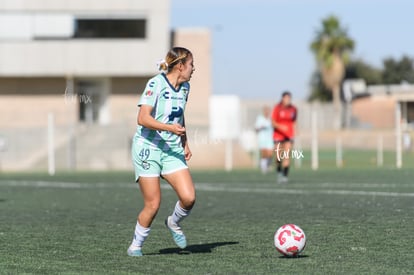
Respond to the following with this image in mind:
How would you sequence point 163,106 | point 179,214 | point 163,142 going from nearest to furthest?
1. point 163,106
2. point 163,142
3. point 179,214

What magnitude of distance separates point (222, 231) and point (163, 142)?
2.63 meters

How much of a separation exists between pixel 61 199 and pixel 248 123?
140ft

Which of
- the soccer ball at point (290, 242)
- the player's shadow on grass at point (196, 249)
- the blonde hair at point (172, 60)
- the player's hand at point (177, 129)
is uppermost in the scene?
the blonde hair at point (172, 60)

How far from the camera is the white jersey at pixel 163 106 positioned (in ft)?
30.4

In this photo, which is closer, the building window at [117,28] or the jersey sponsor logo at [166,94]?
the jersey sponsor logo at [166,94]

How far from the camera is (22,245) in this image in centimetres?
1026

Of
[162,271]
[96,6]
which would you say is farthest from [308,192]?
[96,6]

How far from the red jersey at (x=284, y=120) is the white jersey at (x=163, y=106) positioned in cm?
1338

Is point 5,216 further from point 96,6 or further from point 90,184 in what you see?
point 96,6

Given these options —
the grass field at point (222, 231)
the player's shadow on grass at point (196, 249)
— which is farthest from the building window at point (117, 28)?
the player's shadow on grass at point (196, 249)

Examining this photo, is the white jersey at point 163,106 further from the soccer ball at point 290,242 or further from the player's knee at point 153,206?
the soccer ball at point 290,242

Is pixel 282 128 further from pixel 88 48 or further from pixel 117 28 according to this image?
pixel 117 28

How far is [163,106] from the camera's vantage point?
30.6 ft

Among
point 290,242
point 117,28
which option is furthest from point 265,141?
point 117,28
